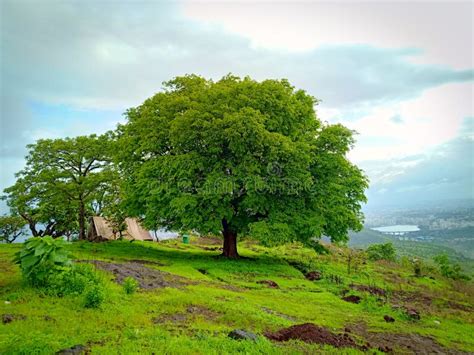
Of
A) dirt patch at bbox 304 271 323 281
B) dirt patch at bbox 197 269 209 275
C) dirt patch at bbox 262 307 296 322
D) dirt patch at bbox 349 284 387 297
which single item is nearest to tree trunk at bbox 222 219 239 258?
dirt patch at bbox 197 269 209 275

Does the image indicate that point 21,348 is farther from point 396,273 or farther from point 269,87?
point 396,273

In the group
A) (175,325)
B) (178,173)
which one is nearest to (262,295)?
(175,325)

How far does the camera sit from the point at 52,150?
33.5 meters

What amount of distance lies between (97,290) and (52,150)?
27.5m

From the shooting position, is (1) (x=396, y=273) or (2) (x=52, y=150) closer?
(1) (x=396, y=273)

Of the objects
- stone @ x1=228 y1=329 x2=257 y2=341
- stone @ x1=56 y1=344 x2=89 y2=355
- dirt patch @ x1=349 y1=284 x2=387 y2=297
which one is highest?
stone @ x1=56 y1=344 x2=89 y2=355

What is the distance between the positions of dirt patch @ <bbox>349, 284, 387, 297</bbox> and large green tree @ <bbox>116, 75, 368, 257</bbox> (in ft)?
13.9

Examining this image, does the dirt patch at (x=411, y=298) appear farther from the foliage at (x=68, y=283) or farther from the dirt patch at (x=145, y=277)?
the foliage at (x=68, y=283)

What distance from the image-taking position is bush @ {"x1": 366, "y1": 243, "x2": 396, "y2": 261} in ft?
126

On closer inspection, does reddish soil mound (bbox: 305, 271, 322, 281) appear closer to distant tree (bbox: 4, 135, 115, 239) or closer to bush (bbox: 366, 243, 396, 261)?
bush (bbox: 366, 243, 396, 261)

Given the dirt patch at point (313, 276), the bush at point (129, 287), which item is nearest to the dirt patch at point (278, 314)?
the bush at point (129, 287)

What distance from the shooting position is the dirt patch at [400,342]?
31.3ft

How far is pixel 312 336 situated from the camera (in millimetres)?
9062

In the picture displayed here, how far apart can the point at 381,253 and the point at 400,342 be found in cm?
3150
